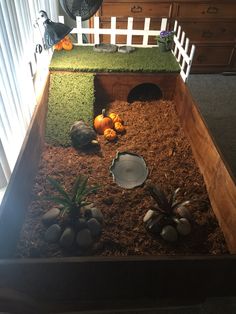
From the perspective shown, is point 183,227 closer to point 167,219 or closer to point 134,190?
point 167,219

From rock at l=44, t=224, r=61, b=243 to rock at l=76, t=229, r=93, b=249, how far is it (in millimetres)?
103

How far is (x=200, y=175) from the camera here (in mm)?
1846

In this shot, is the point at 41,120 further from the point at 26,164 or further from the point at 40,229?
the point at 40,229

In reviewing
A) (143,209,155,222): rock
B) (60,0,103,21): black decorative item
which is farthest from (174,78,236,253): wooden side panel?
(60,0,103,21): black decorative item

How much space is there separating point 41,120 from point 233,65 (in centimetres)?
A: 311

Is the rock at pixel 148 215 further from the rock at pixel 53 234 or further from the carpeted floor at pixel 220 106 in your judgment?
the carpeted floor at pixel 220 106

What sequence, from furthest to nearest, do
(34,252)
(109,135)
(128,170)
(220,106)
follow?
(220,106) < (109,135) < (128,170) < (34,252)

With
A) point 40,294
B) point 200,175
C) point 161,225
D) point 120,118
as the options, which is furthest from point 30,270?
point 120,118

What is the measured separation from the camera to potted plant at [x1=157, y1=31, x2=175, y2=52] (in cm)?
282

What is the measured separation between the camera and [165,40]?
9.25 ft

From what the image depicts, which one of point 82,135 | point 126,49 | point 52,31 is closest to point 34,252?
point 82,135

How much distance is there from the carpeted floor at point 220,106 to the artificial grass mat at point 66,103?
4.24 feet

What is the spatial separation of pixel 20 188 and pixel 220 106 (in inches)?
102

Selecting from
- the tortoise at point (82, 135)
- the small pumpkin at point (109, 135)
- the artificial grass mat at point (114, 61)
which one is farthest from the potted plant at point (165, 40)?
the tortoise at point (82, 135)
